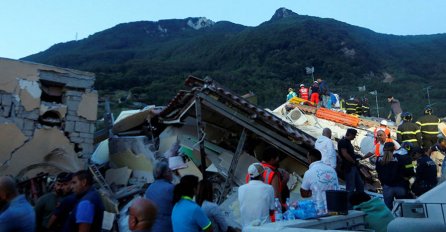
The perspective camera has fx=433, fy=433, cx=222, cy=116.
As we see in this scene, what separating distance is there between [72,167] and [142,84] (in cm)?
3511

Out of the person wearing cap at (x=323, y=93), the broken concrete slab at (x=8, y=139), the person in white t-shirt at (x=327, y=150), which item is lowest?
the person in white t-shirt at (x=327, y=150)

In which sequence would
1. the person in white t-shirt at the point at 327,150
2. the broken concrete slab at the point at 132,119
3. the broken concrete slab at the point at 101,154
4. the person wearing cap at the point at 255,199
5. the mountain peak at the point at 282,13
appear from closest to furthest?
the person wearing cap at the point at 255,199 < the person in white t-shirt at the point at 327,150 < the broken concrete slab at the point at 101,154 < the broken concrete slab at the point at 132,119 < the mountain peak at the point at 282,13

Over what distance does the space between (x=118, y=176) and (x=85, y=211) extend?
20.0 ft

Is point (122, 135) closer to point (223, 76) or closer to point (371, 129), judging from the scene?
point (371, 129)

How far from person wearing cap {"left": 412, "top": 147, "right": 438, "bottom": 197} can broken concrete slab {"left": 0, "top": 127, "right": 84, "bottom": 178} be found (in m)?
6.87

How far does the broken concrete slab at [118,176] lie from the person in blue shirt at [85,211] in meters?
5.59

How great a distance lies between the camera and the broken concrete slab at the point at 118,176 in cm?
1024

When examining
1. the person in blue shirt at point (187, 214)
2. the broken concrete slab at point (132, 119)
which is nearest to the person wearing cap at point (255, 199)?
the person in blue shirt at point (187, 214)

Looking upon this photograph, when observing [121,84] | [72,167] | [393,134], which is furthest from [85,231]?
[121,84]

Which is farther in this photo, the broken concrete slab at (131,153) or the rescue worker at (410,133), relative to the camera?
the broken concrete slab at (131,153)

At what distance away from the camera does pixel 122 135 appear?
466 inches

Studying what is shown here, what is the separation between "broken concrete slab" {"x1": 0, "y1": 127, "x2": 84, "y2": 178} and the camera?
28.4 feet

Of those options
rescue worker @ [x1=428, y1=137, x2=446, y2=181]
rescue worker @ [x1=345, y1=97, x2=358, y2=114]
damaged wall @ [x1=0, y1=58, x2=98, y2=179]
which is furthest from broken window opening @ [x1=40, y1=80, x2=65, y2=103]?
rescue worker @ [x1=345, y1=97, x2=358, y2=114]

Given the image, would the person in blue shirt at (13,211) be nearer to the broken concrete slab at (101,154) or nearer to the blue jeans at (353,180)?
the blue jeans at (353,180)
